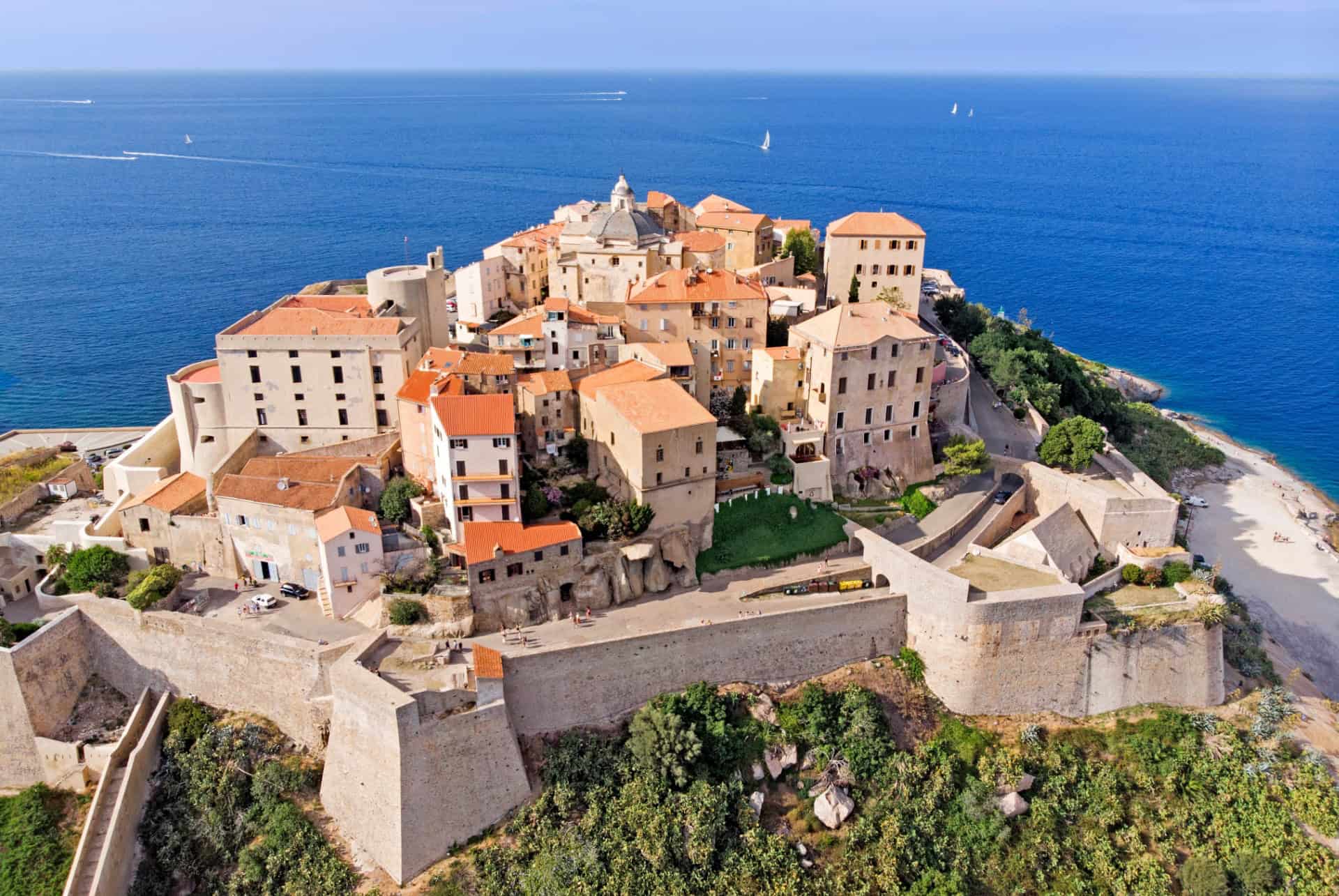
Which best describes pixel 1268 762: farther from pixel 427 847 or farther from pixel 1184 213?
pixel 1184 213

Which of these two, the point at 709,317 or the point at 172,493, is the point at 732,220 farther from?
the point at 172,493

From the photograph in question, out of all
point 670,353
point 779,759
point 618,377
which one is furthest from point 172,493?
point 779,759

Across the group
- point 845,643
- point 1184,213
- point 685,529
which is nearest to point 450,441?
point 685,529

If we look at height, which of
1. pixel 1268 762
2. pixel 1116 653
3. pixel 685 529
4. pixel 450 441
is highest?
pixel 450 441

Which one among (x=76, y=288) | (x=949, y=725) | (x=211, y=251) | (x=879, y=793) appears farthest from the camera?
(x=211, y=251)

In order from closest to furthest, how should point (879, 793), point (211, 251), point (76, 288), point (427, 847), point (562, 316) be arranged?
point (427, 847) → point (879, 793) → point (562, 316) → point (76, 288) → point (211, 251)

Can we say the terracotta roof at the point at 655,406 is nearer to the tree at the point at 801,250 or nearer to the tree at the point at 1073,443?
the tree at the point at 1073,443
